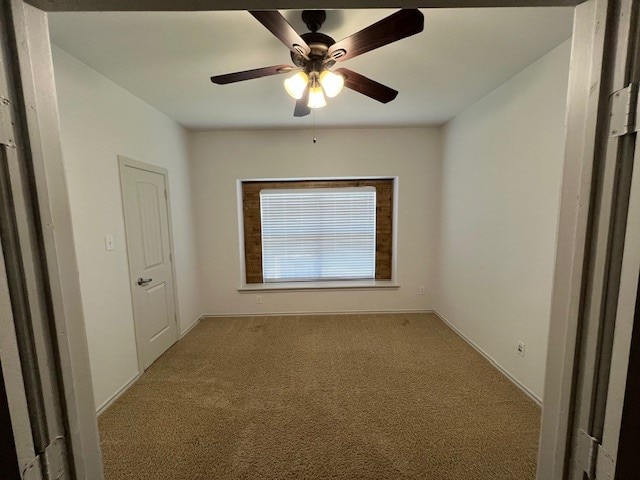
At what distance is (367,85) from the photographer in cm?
170

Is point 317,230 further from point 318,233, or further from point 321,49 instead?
point 321,49

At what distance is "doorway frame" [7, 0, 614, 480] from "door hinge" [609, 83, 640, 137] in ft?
0.09

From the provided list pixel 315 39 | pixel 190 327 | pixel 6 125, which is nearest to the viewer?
pixel 6 125

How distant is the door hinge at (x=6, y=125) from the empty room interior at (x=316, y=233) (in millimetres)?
903

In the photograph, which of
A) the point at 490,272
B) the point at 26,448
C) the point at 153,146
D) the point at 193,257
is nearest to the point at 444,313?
the point at 490,272

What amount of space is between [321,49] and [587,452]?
1.85 metres

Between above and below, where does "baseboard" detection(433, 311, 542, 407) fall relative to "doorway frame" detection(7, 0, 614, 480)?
below

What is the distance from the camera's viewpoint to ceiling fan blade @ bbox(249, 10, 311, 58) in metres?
1.06

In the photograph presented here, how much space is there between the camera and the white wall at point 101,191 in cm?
175

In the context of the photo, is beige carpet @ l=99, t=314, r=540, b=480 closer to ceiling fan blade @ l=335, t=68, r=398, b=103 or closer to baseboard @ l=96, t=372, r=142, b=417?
baseboard @ l=96, t=372, r=142, b=417

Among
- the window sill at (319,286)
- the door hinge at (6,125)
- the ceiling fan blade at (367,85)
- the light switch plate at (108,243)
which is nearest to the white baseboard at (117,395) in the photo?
the light switch plate at (108,243)

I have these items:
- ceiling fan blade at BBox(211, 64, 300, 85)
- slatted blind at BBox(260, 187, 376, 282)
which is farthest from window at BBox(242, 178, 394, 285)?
ceiling fan blade at BBox(211, 64, 300, 85)

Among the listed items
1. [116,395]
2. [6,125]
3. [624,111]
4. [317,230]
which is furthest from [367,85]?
[116,395]

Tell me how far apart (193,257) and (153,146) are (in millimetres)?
1441
